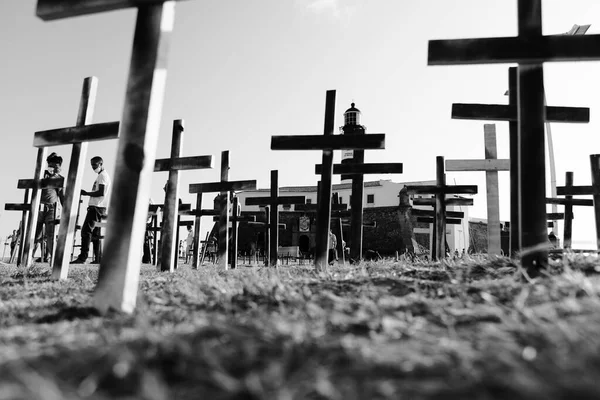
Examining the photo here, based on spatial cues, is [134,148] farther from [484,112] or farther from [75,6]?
[484,112]

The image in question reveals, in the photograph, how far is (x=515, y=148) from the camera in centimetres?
605

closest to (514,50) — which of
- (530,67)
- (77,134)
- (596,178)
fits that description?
(530,67)

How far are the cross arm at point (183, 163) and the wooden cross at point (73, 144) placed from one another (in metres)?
1.92

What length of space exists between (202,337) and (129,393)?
538 mm

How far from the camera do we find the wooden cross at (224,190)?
10000 millimetres

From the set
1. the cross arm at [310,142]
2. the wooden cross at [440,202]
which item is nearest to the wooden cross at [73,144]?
the cross arm at [310,142]

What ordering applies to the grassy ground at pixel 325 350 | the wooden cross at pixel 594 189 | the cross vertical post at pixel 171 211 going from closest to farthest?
the grassy ground at pixel 325 350 < the cross vertical post at pixel 171 211 < the wooden cross at pixel 594 189

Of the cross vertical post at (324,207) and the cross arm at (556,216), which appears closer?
the cross vertical post at (324,207)

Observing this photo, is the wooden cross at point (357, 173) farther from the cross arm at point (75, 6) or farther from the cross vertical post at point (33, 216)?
the cross vertical post at point (33, 216)

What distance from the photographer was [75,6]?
385 centimetres

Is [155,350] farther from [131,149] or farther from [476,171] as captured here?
[476,171]

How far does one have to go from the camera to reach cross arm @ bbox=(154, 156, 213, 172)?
8050mm

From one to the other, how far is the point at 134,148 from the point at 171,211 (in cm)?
498

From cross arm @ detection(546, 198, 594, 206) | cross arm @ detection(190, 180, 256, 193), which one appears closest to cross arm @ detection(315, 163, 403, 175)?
cross arm @ detection(190, 180, 256, 193)
